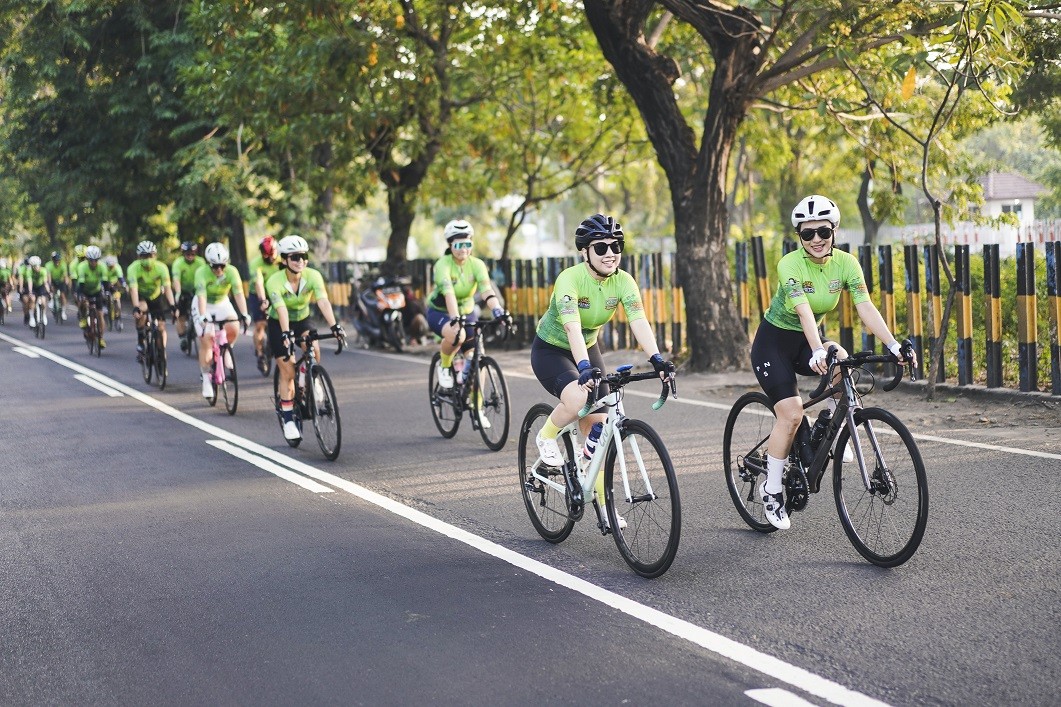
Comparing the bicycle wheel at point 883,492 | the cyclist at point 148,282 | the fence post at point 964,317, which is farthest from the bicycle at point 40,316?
the bicycle wheel at point 883,492

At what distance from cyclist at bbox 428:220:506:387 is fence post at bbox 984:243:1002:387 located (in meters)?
4.83

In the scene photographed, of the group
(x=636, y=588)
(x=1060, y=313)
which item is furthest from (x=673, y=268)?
(x=636, y=588)

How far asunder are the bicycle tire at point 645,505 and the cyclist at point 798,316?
88cm

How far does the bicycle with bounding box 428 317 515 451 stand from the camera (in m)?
10.8

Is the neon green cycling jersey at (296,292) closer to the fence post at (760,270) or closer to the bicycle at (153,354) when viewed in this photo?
the bicycle at (153,354)

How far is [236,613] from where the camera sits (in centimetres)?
614

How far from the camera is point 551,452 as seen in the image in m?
7.14

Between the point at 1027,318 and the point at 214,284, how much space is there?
8.88m

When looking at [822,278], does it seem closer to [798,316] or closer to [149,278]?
[798,316]

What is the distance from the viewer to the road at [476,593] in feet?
16.3

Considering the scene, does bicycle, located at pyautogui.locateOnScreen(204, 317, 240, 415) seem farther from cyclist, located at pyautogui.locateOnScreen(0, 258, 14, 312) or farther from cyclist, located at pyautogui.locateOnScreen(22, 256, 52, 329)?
cyclist, located at pyautogui.locateOnScreen(0, 258, 14, 312)

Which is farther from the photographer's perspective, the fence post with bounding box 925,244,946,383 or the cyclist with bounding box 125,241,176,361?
the cyclist with bounding box 125,241,176,361

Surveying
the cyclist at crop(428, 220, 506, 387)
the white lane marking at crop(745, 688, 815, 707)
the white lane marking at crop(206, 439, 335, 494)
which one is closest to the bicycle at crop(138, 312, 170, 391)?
the white lane marking at crop(206, 439, 335, 494)

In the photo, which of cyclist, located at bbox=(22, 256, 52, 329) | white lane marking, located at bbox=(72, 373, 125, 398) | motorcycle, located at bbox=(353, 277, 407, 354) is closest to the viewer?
white lane marking, located at bbox=(72, 373, 125, 398)
